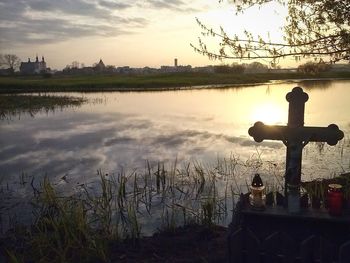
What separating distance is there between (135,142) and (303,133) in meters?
14.5

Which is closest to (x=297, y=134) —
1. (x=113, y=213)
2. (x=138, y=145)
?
(x=113, y=213)

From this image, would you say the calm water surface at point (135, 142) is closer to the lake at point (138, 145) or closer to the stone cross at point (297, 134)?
the lake at point (138, 145)

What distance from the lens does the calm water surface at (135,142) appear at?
14.9m

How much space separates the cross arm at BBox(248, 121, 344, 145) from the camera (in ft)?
A: 18.8

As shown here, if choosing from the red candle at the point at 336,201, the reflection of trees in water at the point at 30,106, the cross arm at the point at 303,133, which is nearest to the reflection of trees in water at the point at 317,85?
the reflection of trees in water at the point at 30,106

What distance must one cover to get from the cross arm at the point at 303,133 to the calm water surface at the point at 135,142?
25.0ft

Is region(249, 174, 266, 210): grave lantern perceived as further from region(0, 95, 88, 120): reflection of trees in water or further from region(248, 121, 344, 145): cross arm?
region(0, 95, 88, 120): reflection of trees in water

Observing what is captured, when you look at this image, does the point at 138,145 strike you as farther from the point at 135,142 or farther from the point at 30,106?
the point at 30,106

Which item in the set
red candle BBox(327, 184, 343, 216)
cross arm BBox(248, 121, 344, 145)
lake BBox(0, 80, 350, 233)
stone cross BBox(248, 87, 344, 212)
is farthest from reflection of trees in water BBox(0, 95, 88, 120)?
red candle BBox(327, 184, 343, 216)

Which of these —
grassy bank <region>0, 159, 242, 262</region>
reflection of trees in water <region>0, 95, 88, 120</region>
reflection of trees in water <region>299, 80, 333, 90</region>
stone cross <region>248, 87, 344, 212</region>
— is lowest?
grassy bank <region>0, 159, 242, 262</region>

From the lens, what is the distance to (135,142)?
1980 cm

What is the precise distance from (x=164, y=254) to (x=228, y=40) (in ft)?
18.1

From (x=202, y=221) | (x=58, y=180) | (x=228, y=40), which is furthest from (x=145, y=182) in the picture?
(x=228, y=40)

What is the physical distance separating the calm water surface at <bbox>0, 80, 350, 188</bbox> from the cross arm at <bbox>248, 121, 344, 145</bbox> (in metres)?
7.61
